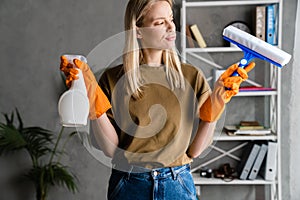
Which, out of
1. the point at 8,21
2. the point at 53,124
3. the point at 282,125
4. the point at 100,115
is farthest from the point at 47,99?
the point at 100,115

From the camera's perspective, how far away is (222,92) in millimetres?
1449

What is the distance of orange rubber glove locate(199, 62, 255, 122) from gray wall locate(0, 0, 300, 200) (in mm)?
1764

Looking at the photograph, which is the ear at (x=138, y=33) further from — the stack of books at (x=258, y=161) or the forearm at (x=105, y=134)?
the stack of books at (x=258, y=161)

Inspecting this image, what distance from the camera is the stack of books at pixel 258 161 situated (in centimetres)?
297

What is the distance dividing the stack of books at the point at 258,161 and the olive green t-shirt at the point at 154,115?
5.16 ft

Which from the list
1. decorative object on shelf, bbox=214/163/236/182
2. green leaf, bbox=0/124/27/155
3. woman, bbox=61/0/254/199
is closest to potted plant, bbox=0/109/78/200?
green leaf, bbox=0/124/27/155

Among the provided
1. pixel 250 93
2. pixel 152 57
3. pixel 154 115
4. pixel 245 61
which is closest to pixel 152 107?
pixel 154 115

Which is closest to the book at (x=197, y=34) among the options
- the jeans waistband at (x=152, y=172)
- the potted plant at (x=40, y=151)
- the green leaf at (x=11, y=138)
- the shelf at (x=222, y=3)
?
the shelf at (x=222, y=3)

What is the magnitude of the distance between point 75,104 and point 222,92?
0.41 metres

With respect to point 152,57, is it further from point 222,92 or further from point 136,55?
point 222,92

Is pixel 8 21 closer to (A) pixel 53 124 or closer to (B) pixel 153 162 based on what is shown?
(A) pixel 53 124

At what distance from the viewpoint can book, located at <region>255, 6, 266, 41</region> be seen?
9.52 ft

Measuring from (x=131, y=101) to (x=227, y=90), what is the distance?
0.27 metres

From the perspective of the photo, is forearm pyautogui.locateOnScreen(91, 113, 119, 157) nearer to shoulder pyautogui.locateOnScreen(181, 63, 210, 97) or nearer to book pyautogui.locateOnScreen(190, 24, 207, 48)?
shoulder pyautogui.locateOnScreen(181, 63, 210, 97)
